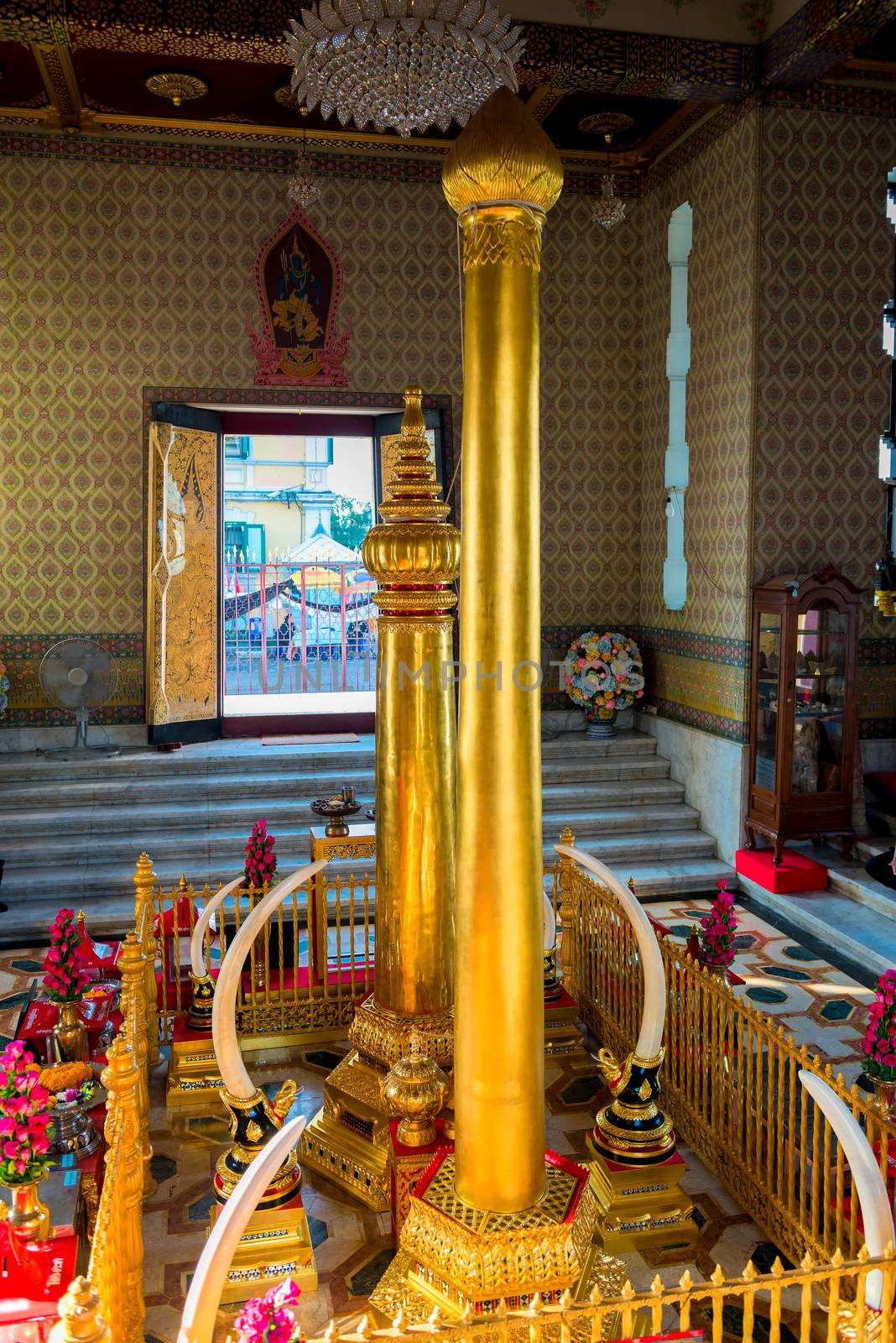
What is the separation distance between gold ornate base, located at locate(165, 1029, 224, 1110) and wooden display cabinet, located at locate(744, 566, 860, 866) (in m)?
4.27

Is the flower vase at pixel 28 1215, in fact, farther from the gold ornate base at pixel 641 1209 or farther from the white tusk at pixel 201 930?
the gold ornate base at pixel 641 1209

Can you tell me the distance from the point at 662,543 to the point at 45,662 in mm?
5140

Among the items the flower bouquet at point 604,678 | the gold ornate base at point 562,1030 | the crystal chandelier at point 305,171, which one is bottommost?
the gold ornate base at point 562,1030

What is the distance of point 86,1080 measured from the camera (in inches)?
161

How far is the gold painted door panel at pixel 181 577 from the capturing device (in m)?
9.10

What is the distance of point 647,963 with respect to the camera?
3629 millimetres

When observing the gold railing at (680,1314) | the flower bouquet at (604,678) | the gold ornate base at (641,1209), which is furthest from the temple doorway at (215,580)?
the gold railing at (680,1314)

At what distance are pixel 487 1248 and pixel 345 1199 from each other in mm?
1370

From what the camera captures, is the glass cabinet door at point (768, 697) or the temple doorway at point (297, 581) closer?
the glass cabinet door at point (768, 697)

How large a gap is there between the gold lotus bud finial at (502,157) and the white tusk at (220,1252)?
2.21 meters

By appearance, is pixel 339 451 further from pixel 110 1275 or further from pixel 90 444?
pixel 110 1275

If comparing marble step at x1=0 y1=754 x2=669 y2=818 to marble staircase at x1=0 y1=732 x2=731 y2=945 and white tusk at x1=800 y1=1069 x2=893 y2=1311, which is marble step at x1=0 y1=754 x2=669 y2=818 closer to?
marble staircase at x1=0 y1=732 x2=731 y2=945

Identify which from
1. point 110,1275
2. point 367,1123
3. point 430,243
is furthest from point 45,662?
point 110,1275

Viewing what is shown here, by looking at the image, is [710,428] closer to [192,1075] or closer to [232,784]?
[232,784]
